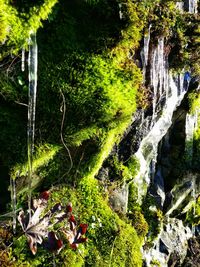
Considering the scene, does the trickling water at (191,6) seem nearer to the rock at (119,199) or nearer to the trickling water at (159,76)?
the trickling water at (159,76)

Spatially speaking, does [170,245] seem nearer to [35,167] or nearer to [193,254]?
[193,254]

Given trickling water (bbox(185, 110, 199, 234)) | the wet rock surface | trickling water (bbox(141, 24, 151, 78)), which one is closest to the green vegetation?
trickling water (bbox(141, 24, 151, 78))

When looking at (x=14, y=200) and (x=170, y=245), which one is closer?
(x=14, y=200)

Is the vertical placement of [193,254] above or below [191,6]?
below

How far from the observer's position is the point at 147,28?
5.82m

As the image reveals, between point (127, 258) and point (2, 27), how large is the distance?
3953 millimetres

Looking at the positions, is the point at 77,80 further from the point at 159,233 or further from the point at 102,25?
the point at 159,233

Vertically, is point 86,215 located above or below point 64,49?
below

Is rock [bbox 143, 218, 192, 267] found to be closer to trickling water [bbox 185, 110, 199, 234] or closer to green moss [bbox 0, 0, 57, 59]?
trickling water [bbox 185, 110, 199, 234]

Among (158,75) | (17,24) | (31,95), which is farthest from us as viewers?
(158,75)

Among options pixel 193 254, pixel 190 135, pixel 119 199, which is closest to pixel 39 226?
pixel 119 199

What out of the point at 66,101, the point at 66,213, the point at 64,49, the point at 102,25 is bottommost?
the point at 66,213

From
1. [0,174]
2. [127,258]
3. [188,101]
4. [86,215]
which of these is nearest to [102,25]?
[0,174]

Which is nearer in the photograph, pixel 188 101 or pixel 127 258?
pixel 127 258
